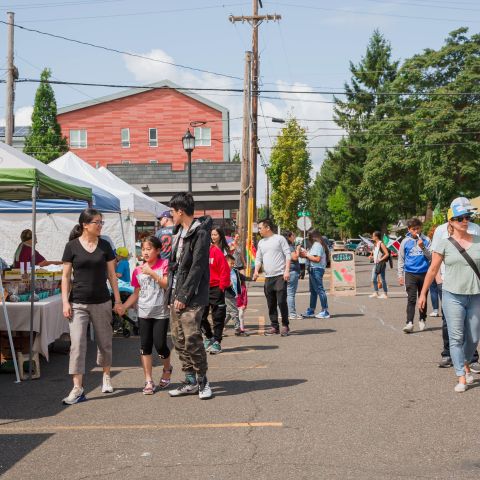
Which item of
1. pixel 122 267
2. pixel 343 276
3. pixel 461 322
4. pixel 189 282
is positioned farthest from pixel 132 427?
pixel 343 276

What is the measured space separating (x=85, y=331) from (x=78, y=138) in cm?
5322

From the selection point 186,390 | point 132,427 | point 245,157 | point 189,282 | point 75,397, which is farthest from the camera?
point 245,157

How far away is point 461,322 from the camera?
7.59m

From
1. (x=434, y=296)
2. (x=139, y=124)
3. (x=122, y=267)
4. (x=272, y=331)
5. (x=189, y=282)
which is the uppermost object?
(x=139, y=124)

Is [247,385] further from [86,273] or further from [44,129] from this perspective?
[44,129]

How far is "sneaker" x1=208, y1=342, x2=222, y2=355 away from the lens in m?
10.4

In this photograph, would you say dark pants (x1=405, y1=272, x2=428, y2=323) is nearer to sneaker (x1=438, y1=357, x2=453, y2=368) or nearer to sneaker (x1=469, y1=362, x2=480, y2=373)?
sneaker (x1=438, y1=357, x2=453, y2=368)

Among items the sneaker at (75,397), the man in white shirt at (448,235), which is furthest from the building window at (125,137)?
the sneaker at (75,397)

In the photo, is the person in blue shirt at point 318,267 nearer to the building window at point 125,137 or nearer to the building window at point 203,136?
the building window at point 203,136

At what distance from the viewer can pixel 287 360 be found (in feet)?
31.3

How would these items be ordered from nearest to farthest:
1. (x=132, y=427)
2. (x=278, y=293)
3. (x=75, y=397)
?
(x=132, y=427)
(x=75, y=397)
(x=278, y=293)

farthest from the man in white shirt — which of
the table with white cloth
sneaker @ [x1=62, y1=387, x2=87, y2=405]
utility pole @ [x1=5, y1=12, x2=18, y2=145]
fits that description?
utility pole @ [x1=5, y1=12, x2=18, y2=145]

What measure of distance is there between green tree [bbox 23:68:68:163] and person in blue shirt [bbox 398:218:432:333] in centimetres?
3819

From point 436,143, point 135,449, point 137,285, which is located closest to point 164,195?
point 436,143
